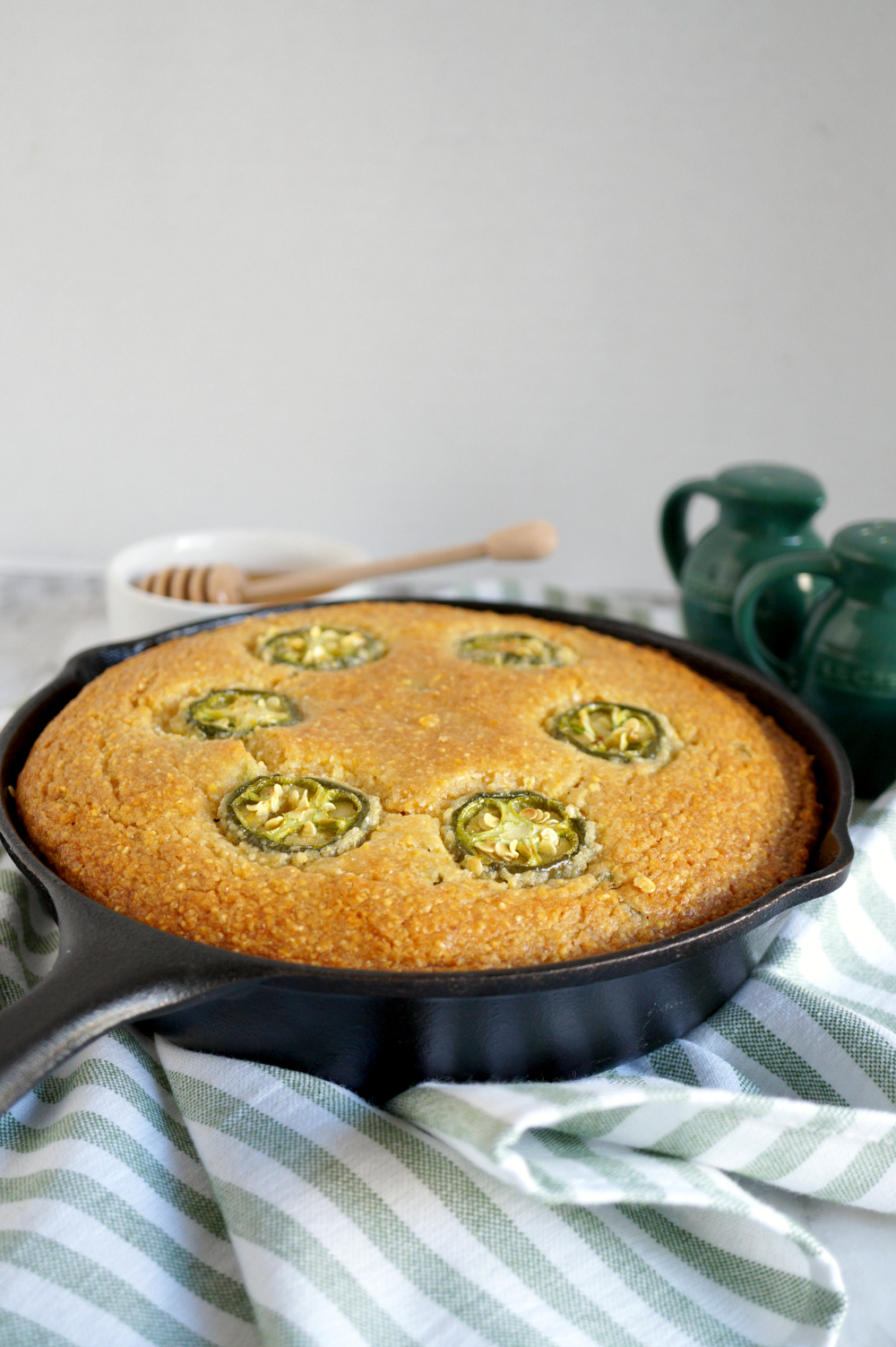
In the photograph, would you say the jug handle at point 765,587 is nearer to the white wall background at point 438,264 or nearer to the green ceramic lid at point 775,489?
the green ceramic lid at point 775,489

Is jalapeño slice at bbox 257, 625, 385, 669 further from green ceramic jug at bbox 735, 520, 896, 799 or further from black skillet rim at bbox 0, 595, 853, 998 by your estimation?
green ceramic jug at bbox 735, 520, 896, 799

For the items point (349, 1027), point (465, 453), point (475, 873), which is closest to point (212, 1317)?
point (349, 1027)

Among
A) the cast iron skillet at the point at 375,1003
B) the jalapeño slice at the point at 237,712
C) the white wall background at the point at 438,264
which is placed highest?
the white wall background at the point at 438,264

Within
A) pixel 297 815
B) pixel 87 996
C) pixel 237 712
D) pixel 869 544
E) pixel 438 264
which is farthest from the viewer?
pixel 438 264

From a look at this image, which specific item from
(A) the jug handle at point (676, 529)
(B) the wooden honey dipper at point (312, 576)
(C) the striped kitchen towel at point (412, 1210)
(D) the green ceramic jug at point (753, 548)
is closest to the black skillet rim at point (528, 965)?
(C) the striped kitchen towel at point (412, 1210)

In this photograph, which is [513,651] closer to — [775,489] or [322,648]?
[322,648]

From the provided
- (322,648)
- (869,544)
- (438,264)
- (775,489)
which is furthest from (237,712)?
(438,264)
